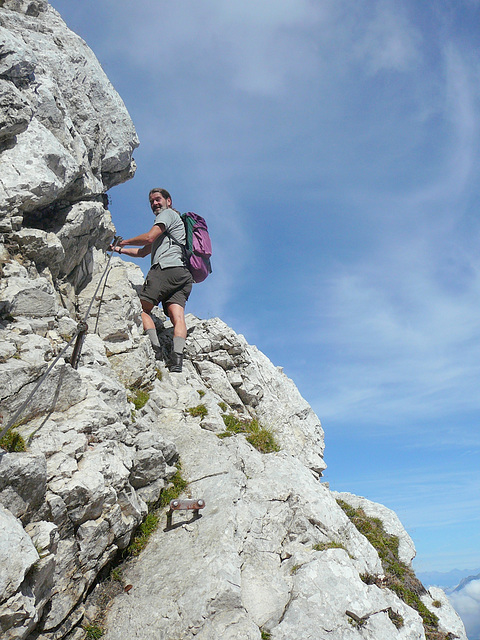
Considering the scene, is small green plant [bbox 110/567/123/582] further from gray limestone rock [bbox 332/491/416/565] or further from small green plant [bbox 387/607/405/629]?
gray limestone rock [bbox 332/491/416/565]

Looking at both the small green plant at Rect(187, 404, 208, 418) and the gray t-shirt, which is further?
the gray t-shirt

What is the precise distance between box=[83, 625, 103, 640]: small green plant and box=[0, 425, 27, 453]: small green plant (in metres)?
2.62

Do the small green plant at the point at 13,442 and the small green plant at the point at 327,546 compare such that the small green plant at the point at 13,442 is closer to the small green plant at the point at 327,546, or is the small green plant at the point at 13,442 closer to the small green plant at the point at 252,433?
the small green plant at the point at 252,433

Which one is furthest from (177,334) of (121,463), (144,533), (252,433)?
(144,533)

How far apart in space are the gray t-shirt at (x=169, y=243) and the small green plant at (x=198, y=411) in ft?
14.2

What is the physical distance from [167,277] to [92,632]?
8795 mm

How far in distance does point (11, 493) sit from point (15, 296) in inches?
175

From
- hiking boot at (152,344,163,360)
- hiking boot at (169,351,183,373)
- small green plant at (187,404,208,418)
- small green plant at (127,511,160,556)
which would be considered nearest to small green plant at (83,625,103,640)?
small green plant at (127,511,160,556)

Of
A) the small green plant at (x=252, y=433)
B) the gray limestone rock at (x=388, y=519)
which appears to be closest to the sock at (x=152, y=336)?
the small green plant at (x=252, y=433)

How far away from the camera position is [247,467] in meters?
9.23

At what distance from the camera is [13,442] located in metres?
6.30

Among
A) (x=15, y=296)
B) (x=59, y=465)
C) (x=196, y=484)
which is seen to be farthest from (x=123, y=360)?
(x=59, y=465)

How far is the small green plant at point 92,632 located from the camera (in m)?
6.02

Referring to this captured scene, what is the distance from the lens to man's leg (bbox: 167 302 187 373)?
12438mm
